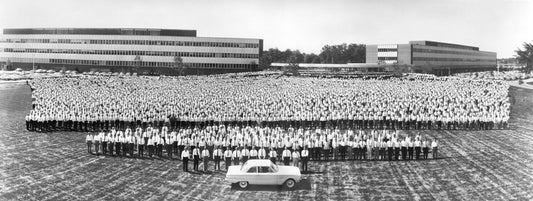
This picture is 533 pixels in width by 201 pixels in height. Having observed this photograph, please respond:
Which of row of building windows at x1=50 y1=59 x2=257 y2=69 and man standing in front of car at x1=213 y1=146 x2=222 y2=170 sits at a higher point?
row of building windows at x1=50 y1=59 x2=257 y2=69

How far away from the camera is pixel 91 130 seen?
30312 millimetres

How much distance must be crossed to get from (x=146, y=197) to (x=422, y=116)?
21.9 meters

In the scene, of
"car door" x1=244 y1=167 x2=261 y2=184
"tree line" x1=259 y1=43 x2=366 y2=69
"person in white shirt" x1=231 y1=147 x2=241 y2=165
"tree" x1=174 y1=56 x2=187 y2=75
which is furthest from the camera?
"tree line" x1=259 y1=43 x2=366 y2=69

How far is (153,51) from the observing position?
10162cm

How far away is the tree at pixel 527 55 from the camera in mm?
92694

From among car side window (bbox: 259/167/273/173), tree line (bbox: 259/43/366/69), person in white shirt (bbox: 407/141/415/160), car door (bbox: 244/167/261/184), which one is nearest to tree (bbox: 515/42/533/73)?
tree line (bbox: 259/43/366/69)

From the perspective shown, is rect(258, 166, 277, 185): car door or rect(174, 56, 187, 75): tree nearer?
rect(258, 166, 277, 185): car door

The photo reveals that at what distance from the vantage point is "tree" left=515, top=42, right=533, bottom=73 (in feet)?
304

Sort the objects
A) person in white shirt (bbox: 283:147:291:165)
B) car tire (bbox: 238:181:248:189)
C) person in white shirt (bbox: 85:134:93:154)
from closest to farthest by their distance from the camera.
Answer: car tire (bbox: 238:181:248:189) < person in white shirt (bbox: 283:147:291:165) < person in white shirt (bbox: 85:134:93:154)

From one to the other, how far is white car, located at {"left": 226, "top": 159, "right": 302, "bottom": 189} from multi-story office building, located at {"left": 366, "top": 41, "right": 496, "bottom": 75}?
4019 inches

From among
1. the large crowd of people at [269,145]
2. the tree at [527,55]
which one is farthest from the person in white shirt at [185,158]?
the tree at [527,55]

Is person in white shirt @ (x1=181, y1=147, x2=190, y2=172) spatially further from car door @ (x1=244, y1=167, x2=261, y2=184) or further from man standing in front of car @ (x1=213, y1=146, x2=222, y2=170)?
car door @ (x1=244, y1=167, x2=261, y2=184)

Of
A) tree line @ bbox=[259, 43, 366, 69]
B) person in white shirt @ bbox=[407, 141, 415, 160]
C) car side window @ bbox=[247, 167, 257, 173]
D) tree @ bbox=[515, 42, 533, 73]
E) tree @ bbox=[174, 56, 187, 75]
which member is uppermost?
tree line @ bbox=[259, 43, 366, 69]

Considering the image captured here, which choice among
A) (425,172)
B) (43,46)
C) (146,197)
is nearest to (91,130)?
(146,197)
